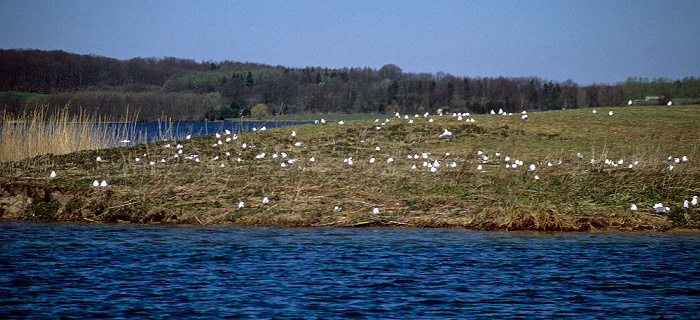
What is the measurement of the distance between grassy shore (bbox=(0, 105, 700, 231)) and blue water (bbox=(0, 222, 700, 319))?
3.19 feet

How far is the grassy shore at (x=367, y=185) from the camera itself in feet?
48.2

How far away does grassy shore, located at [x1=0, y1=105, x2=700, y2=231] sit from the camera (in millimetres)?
14703

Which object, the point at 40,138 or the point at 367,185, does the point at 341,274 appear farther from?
the point at 40,138

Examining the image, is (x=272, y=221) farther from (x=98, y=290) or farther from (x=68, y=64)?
(x=68, y=64)

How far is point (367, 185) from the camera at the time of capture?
17516 millimetres

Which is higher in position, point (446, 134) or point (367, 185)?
point (446, 134)

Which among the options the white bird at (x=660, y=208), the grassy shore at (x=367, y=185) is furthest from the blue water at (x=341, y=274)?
the white bird at (x=660, y=208)

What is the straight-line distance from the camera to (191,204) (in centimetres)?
1584

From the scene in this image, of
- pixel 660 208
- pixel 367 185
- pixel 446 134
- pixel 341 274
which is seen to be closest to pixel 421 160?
pixel 367 185

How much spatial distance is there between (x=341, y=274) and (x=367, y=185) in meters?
7.40

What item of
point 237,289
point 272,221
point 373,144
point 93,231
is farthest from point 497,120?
point 237,289

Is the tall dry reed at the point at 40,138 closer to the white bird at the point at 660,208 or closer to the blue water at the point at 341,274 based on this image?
the blue water at the point at 341,274

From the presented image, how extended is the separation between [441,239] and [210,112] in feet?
456

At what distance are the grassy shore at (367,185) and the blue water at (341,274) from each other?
3.19 feet
